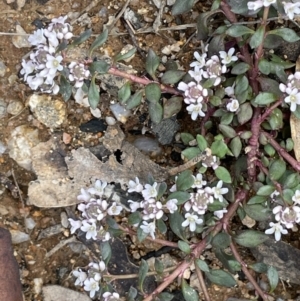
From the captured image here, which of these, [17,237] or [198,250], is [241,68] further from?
[17,237]

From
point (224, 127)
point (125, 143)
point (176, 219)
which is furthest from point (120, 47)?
point (176, 219)

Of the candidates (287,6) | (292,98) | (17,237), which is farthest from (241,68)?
(17,237)

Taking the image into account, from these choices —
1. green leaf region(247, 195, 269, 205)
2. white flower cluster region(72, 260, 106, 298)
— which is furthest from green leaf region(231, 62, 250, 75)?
white flower cluster region(72, 260, 106, 298)

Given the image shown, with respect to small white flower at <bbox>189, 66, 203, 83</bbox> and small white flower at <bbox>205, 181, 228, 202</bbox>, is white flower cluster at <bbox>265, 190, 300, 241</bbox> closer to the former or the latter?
small white flower at <bbox>205, 181, 228, 202</bbox>

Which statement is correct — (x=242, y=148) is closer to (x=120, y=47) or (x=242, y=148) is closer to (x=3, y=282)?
(x=120, y=47)

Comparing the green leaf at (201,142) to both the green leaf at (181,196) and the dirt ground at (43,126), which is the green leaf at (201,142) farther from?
the dirt ground at (43,126)

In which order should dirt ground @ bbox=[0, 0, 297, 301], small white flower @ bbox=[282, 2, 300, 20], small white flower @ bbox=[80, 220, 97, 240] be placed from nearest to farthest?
small white flower @ bbox=[282, 2, 300, 20] → small white flower @ bbox=[80, 220, 97, 240] → dirt ground @ bbox=[0, 0, 297, 301]
